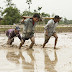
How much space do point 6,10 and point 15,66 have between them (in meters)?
26.4

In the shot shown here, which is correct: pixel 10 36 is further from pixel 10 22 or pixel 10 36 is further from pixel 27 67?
pixel 10 22

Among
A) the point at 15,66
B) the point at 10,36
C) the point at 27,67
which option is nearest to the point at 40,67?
the point at 27,67

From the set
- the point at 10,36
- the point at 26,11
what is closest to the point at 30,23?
the point at 10,36

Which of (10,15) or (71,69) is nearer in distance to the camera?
(71,69)

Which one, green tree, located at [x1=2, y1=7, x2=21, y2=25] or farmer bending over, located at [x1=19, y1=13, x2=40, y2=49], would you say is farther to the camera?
green tree, located at [x1=2, y1=7, x2=21, y2=25]

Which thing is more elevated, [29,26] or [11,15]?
[29,26]

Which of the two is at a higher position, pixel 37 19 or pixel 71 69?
pixel 37 19

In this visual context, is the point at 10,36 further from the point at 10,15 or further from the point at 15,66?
the point at 10,15

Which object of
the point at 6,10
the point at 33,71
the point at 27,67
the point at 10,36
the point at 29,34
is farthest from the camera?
the point at 6,10

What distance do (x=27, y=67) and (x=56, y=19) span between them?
10.3 feet

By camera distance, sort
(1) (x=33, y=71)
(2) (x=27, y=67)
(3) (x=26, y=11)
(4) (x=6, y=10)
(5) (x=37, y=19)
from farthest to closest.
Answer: (3) (x=26, y=11), (4) (x=6, y=10), (5) (x=37, y=19), (2) (x=27, y=67), (1) (x=33, y=71)

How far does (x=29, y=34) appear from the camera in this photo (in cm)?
669

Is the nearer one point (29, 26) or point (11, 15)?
point (29, 26)

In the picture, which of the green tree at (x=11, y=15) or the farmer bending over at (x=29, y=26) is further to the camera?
the green tree at (x=11, y=15)
